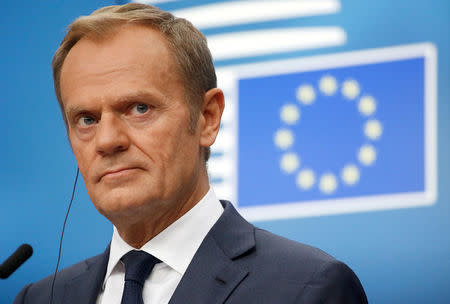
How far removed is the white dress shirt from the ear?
0.46 ft

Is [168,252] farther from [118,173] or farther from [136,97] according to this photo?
[136,97]

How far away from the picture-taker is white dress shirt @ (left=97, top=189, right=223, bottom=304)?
1.94 m

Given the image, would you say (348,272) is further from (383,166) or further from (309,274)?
(383,166)

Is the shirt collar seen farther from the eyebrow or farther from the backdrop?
the backdrop

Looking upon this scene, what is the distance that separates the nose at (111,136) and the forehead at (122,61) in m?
0.09

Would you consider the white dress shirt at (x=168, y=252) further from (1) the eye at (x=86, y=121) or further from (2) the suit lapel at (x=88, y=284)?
(1) the eye at (x=86, y=121)

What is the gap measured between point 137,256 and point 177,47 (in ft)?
1.72

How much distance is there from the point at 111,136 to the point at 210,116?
0.33 meters

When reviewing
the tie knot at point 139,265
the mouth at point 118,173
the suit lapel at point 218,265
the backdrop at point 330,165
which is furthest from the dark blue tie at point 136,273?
the backdrop at point 330,165

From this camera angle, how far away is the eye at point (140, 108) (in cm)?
195

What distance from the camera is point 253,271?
1.90 m

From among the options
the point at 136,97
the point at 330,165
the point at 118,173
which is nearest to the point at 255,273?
the point at 118,173

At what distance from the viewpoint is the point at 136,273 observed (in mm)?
1949

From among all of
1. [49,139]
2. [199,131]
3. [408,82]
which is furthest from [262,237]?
[49,139]
